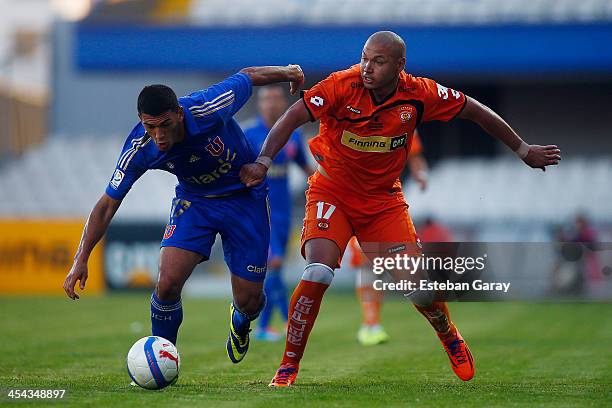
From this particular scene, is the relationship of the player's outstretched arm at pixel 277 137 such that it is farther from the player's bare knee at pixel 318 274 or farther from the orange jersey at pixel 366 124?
the player's bare knee at pixel 318 274

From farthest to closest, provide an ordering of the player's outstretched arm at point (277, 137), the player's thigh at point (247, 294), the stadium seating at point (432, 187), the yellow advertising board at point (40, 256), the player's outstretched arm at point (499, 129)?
the stadium seating at point (432, 187) < the yellow advertising board at point (40, 256) < the player's thigh at point (247, 294) < the player's outstretched arm at point (499, 129) < the player's outstretched arm at point (277, 137)

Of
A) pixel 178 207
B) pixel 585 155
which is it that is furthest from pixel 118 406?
pixel 585 155

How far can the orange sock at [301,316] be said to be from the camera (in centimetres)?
763

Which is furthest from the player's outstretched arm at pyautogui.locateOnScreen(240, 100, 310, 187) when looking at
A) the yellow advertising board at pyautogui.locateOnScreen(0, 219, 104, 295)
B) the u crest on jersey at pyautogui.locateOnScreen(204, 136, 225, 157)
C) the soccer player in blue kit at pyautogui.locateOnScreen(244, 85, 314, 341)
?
the yellow advertising board at pyautogui.locateOnScreen(0, 219, 104, 295)

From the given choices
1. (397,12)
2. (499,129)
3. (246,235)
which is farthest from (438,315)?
(397,12)

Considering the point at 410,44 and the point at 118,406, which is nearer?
the point at 118,406

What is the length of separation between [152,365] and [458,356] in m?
2.43

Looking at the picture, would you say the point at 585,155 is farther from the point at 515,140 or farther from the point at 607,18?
the point at 515,140

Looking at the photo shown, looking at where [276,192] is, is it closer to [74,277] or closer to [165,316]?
[165,316]

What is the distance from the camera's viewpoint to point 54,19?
32406 millimetres

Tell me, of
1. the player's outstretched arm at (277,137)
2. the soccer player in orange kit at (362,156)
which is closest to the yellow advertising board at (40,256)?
the soccer player in orange kit at (362,156)

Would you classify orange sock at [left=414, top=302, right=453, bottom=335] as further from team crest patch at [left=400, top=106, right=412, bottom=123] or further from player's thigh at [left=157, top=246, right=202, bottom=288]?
player's thigh at [left=157, top=246, right=202, bottom=288]

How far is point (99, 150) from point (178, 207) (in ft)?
70.7

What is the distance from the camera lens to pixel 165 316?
7750 millimetres
